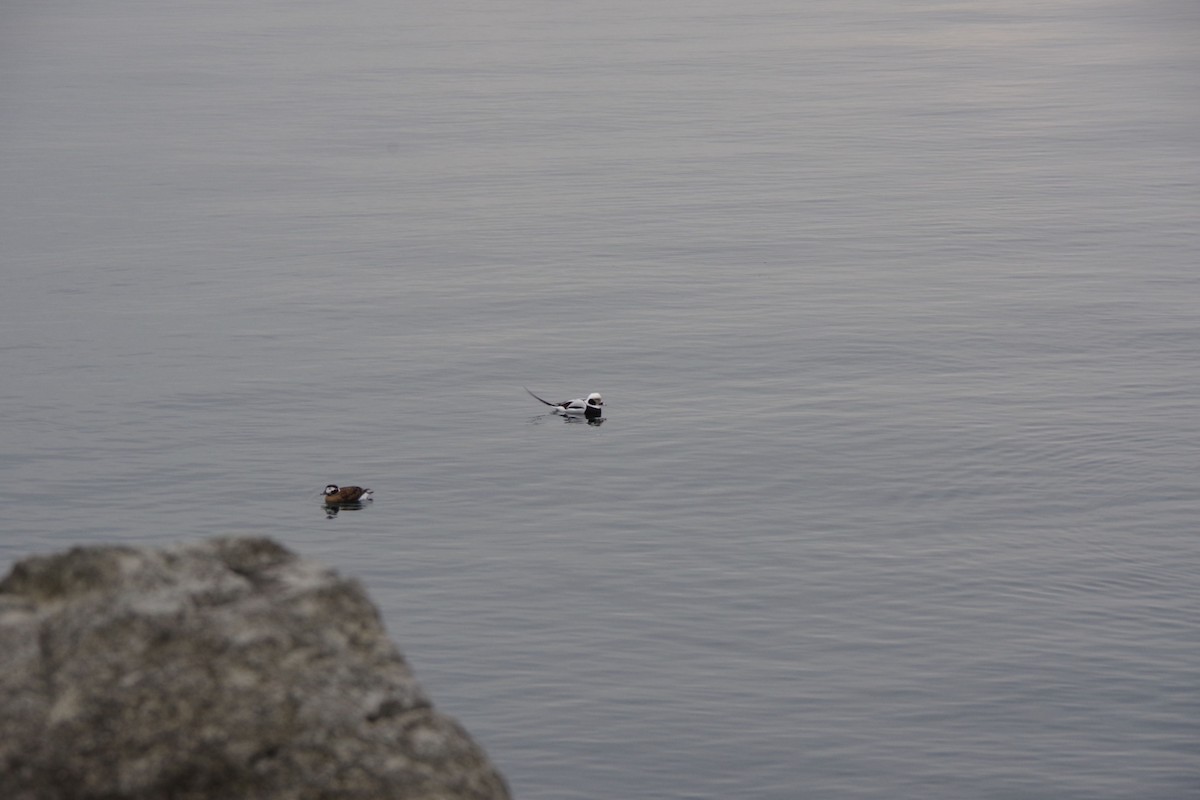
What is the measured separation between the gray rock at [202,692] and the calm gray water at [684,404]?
1381 cm

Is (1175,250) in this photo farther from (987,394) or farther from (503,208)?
(503,208)

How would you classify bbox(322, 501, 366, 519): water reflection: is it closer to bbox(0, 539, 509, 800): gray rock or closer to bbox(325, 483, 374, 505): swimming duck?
bbox(325, 483, 374, 505): swimming duck

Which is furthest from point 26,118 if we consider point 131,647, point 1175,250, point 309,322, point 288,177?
point 131,647

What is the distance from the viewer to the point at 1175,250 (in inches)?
2474

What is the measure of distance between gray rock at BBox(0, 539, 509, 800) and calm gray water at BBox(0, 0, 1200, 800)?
45.3 ft

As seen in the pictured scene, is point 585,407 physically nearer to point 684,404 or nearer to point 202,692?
point 684,404

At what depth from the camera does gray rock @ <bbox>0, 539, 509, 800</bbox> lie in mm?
Result: 9312

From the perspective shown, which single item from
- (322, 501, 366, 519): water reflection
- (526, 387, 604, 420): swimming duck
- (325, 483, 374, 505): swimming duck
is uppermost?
(526, 387, 604, 420): swimming duck

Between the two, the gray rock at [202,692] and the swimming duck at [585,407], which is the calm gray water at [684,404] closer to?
the swimming duck at [585,407]

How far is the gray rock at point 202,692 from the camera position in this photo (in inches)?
367

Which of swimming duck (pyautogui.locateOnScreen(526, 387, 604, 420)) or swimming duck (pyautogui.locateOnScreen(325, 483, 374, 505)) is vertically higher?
swimming duck (pyautogui.locateOnScreen(526, 387, 604, 420))

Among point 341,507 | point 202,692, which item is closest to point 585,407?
point 341,507

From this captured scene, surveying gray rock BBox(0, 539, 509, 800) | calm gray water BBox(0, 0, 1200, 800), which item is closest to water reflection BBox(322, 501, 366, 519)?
calm gray water BBox(0, 0, 1200, 800)

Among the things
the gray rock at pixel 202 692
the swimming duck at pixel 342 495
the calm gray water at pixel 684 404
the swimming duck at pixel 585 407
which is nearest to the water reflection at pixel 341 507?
the swimming duck at pixel 342 495
